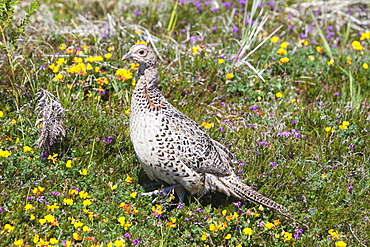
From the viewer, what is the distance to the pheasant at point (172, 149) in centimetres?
457

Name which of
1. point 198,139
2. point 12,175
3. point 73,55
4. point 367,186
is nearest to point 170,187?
point 198,139

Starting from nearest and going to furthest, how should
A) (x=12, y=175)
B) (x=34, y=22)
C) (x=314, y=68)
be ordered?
(x=12, y=175)
(x=314, y=68)
(x=34, y=22)

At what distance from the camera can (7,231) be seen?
13.4 feet

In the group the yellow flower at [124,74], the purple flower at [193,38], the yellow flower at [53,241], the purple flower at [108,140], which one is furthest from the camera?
the purple flower at [193,38]

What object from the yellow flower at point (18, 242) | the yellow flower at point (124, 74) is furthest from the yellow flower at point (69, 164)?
the yellow flower at point (124, 74)

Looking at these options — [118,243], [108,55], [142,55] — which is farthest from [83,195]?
[108,55]

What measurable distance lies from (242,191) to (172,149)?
834mm

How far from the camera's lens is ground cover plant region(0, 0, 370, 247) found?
4516 mm

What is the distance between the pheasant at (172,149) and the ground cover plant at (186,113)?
19 centimetres

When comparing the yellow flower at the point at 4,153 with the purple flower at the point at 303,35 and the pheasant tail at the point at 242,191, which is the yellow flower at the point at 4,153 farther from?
the purple flower at the point at 303,35

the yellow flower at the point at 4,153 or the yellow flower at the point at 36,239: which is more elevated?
the yellow flower at the point at 4,153

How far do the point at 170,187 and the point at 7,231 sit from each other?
5.12ft

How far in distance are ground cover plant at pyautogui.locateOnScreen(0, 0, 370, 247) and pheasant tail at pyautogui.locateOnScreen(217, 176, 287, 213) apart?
0.11 metres

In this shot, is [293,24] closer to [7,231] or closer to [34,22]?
[34,22]
